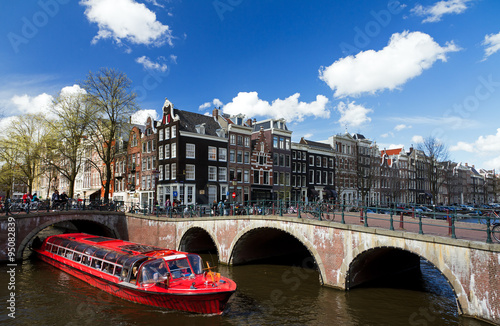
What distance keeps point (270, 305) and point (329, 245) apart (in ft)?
13.8

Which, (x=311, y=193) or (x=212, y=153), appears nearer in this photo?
(x=212, y=153)

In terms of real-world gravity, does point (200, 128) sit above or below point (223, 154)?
above

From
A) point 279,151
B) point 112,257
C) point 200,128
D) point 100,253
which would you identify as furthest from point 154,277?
point 279,151

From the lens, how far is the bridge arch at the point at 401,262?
12.1 m

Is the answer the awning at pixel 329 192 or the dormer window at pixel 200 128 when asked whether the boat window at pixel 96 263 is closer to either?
the dormer window at pixel 200 128

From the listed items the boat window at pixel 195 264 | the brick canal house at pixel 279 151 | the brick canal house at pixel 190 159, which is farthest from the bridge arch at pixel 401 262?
the brick canal house at pixel 279 151

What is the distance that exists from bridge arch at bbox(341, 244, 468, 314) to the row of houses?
419 inches

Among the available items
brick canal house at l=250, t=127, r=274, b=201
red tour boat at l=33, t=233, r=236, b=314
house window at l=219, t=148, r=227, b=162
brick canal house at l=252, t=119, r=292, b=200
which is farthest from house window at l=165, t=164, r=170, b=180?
red tour boat at l=33, t=233, r=236, b=314

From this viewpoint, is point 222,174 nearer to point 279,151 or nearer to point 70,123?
point 279,151

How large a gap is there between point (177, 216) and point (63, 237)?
8.29 metres

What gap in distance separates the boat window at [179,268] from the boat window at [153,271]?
10.6 inches

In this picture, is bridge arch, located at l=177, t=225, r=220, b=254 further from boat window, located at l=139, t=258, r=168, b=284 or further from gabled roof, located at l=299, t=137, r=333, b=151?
gabled roof, located at l=299, t=137, r=333, b=151

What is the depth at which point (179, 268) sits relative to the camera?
14844 millimetres

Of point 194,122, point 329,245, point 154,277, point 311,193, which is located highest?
point 194,122
